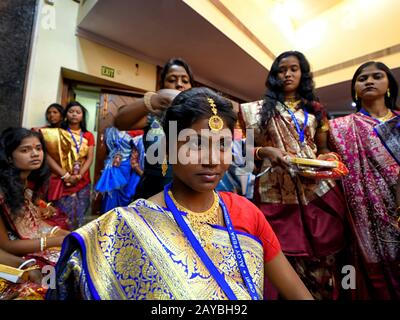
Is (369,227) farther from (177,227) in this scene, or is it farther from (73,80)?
(73,80)

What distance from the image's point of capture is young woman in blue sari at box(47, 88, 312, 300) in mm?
710

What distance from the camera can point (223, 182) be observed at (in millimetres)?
2693

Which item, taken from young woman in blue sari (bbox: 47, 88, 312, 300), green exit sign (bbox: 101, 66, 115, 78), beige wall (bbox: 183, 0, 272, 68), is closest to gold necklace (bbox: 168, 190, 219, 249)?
young woman in blue sari (bbox: 47, 88, 312, 300)

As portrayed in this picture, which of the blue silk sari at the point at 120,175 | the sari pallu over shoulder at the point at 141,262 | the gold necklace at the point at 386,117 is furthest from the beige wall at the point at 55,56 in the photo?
the gold necklace at the point at 386,117

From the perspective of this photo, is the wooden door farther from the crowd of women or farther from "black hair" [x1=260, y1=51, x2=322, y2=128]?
"black hair" [x1=260, y1=51, x2=322, y2=128]

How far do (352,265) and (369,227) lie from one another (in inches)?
11.3

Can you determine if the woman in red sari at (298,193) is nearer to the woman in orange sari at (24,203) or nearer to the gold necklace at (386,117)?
the gold necklace at (386,117)

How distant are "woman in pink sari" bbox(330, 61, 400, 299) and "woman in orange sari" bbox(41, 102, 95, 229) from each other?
2.76 meters

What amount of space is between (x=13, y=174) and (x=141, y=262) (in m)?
1.40

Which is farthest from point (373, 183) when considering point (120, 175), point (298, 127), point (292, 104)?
point (120, 175)

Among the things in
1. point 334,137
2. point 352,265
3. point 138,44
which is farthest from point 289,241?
point 138,44

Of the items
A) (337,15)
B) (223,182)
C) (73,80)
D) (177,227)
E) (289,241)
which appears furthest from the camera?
(337,15)

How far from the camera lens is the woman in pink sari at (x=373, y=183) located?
5.03 ft

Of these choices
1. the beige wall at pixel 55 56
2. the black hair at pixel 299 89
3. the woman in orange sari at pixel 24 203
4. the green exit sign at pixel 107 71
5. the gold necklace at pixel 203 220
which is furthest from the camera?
the green exit sign at pixel 107 71
